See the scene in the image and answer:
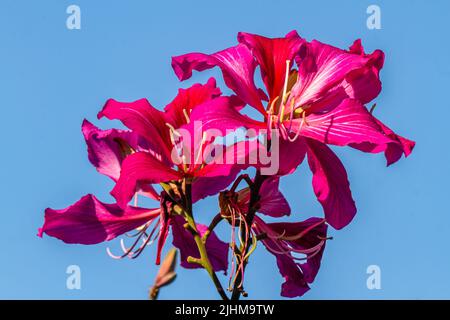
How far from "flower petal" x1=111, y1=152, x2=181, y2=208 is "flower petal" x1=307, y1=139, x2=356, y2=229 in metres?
0.35

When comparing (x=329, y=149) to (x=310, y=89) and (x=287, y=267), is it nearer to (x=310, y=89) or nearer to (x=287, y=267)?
(x=310, y=89)

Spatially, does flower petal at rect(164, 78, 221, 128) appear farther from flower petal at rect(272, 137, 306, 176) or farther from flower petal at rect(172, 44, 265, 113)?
flower petal at rect(272, 137, 306, 176)

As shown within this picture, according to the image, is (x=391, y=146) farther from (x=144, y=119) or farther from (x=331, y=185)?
(x=144, y=119)

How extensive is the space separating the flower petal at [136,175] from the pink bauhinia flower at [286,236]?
0.20 meters

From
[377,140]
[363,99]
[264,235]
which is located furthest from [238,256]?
[363,99]

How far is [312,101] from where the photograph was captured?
1.87 metres

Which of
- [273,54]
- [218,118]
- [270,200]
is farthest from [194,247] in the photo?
[273,54]

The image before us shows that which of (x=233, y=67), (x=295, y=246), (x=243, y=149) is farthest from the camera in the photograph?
(x=295, y=246)

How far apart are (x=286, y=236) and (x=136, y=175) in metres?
0.49

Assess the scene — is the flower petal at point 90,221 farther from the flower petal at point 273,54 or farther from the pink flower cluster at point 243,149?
the flower petal at point 273,54

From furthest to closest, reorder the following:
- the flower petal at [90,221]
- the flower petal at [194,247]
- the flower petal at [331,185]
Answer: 1. the flower petal at [194,247]
2. the flower petal at [90,221]
3. the flower petal at [331,185]

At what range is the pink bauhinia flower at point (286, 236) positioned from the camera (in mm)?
1829

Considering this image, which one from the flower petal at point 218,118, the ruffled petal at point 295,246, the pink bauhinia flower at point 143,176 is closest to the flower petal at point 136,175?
the pink bauhinia flower at point 143,176
